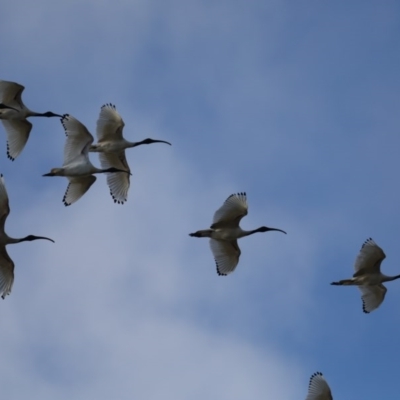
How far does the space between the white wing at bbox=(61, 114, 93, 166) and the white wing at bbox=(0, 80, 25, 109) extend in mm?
1742

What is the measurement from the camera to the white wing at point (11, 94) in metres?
36.9

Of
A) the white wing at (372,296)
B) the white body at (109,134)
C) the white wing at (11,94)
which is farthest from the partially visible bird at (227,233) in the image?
the white wing at (11,94)

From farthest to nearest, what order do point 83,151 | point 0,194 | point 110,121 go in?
point 110,121
point 83,151
point 0,194

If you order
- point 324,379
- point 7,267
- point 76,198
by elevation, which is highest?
point 76,198

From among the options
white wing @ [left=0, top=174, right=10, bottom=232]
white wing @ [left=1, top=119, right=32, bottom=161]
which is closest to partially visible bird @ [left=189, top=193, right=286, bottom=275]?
white wing @ [left=0, top=174, right=10, bottom=232]

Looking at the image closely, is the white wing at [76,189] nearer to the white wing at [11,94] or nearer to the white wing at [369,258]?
the white wing at [11,94]

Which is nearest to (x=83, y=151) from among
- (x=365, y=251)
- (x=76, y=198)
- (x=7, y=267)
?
(x=76, y=198)

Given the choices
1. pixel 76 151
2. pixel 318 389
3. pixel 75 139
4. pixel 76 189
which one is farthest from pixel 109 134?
pixel 318 389

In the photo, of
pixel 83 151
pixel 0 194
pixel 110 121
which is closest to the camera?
pixel 0 194

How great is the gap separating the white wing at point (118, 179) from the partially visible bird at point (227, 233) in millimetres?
4470

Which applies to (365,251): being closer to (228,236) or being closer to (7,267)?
(228,236)

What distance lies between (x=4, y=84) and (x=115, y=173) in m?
5.30

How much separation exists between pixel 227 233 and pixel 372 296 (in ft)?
16.7

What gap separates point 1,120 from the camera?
38.0 m
